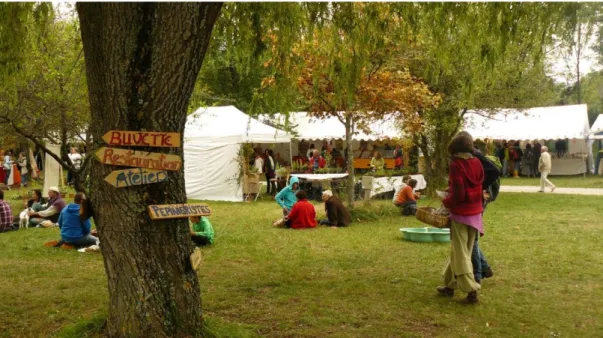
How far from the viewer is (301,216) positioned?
12500 millimetres

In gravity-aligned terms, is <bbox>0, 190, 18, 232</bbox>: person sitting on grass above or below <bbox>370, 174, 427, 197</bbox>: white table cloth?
below

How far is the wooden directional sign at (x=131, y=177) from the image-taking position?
4426mm

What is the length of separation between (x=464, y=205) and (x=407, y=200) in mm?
8732

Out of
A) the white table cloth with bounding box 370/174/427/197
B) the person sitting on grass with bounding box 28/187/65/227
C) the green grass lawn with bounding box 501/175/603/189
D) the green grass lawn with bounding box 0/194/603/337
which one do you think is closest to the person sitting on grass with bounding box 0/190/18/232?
the green grass lawn with bounding box 0/194/603/337

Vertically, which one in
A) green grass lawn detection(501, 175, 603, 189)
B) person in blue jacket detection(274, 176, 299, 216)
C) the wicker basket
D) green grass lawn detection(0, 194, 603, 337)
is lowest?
green grass lawn detection(0, 194, 603, 337)

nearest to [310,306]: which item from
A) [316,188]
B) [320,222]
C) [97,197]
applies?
[97,197]

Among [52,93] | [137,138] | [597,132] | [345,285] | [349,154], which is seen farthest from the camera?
[597,132]

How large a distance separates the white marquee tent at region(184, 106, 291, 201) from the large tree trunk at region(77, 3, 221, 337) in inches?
563

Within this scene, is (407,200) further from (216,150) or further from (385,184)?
(216,150)

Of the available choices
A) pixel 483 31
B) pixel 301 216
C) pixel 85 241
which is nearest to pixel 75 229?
pixel 85 241

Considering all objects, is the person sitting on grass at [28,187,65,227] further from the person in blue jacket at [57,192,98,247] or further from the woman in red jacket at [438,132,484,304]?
the woman in red jacket at [438,132,484,304]

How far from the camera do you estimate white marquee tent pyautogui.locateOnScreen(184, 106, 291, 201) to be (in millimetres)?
19172

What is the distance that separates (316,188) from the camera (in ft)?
62.1

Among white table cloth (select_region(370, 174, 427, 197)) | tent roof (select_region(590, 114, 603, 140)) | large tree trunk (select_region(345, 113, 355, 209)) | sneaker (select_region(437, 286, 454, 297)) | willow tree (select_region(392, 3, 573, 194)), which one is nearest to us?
willow tree (select_region(392, 3, 573, 194))
